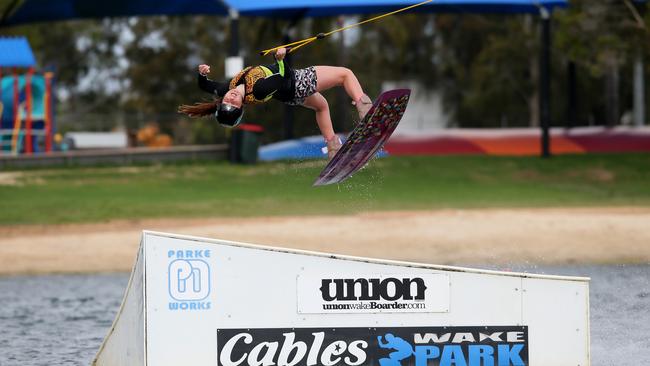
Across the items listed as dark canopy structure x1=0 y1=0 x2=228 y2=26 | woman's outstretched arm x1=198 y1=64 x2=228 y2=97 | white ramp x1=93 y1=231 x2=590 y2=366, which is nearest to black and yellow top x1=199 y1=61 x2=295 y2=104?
woman's outstretched arm x1=198 y1=64 x2=228 y2=97

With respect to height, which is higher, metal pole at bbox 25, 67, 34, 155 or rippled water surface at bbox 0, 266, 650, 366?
metal pole at bbox 25, 67, 34, 155

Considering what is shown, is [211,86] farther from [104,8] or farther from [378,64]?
[378,64]

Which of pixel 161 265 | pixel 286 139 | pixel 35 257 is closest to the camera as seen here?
pixel 161 265

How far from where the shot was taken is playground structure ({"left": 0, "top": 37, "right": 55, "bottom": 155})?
43.4 metres

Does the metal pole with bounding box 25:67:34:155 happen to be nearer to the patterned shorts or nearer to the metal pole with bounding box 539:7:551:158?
the metal pole with bounding box 539:7:551:158

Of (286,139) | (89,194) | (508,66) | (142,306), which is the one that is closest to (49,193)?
(89,194)

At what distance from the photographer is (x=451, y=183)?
1410 inches

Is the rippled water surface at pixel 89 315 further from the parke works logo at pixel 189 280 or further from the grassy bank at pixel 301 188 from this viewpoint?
the grassy bank at pixel 301 188

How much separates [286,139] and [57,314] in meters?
19.4

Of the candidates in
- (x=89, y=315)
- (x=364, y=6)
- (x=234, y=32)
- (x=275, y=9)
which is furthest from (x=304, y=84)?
(x=364, y=6)

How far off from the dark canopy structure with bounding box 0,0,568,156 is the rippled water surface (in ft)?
38.7

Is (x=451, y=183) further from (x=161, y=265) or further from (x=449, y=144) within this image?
(x=161, y=265)

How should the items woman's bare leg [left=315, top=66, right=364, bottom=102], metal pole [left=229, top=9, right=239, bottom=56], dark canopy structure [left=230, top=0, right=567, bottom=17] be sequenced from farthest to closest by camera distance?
metal pole [left=229, top=9, right=239, bottom=56] < dark canopy structure [left=230, top=0, right=567, bottom=17] < woman's bare leg [left=315, top=66, right=364, bottom=102]

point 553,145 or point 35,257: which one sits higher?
point 553,145
